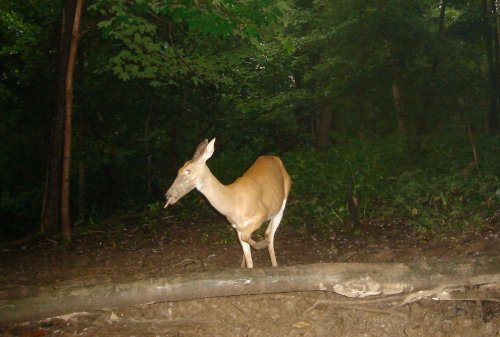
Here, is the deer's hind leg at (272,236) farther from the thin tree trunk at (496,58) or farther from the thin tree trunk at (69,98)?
the thin tree trunk at (496,58)

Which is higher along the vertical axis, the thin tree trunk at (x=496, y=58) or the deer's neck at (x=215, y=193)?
the thin tree trunk at (x=496, y=58)

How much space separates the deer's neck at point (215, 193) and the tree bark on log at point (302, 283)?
36.8 inches

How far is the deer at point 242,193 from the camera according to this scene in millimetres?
4542

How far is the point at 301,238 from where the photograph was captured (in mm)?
7262

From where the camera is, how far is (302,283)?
396 cm

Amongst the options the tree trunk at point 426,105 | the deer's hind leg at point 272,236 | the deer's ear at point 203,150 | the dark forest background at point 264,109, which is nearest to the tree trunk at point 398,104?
the dark forest background at point 264,109

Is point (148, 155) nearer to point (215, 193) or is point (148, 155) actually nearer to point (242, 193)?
point (242, 193)

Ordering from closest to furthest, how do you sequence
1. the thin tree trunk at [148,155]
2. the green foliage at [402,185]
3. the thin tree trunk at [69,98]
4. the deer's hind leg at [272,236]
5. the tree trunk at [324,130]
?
1. the deer's hind leg at [272,236]
2. the green foliage at [402,185]
3. the thin tree trunk at [69,98]
4. the thin tree trunk at [148,155]
5. the tree trunk at [324,130]

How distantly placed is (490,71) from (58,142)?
466 inches

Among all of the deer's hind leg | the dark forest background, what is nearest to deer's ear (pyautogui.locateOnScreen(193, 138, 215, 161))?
the deer's hind leg

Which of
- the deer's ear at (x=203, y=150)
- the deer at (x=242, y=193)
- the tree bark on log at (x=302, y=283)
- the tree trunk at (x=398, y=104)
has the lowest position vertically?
the tree bark on log at (x=302, y=283)

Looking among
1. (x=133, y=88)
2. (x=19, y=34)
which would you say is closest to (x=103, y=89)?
(x=133, y=88)

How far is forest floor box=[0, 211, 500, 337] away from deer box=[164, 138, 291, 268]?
3.04 ft

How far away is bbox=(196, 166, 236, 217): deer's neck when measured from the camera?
4688mm
